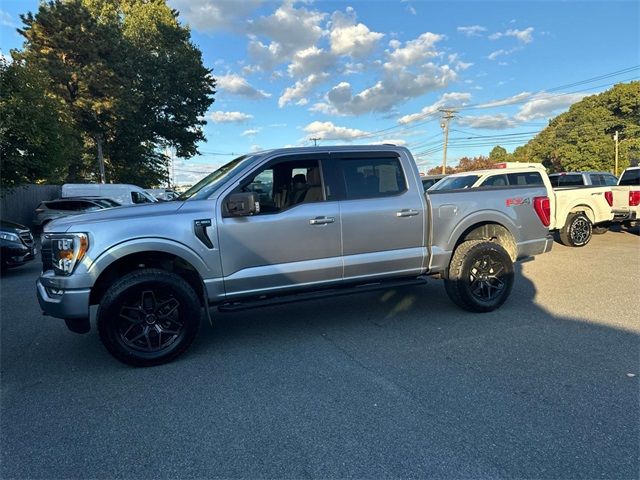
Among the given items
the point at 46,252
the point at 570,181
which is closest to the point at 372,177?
the point at 46,252

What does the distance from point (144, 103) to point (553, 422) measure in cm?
3461

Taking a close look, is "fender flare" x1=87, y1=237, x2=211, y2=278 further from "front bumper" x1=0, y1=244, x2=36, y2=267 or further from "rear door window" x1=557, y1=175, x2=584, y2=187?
"rear door window" x1=557, y1=175, x2=584, y2=187

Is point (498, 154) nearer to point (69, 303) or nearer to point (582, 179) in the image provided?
point (582, 179)

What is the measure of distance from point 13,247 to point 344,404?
8.71 meters

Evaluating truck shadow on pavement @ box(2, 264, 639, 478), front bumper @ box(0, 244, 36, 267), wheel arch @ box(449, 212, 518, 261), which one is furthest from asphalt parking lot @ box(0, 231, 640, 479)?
front bumper @ box(0, 244, 36, 267)

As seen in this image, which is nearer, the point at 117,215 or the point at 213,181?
the point at 117,215

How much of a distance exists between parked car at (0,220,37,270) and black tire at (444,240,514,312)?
8.70 metres

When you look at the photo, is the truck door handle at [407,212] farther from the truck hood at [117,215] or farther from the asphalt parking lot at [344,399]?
the truck hood at [117,215]

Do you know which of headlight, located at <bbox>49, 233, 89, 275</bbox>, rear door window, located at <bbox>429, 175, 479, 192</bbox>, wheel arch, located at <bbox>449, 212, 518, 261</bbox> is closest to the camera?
headlight, located at <bbox>49, 233, 89, 275</bbox>

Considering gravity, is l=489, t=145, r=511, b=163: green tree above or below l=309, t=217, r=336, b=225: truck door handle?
above

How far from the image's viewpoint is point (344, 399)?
3283 millimetres

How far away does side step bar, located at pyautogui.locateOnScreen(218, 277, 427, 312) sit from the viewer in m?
4.22

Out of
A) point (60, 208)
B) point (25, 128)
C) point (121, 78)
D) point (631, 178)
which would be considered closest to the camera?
point (631, 178)

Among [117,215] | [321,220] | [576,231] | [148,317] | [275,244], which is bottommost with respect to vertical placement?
[576,231]
